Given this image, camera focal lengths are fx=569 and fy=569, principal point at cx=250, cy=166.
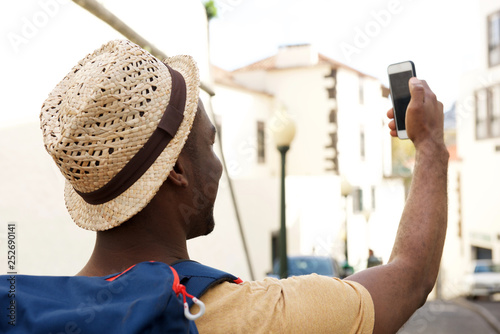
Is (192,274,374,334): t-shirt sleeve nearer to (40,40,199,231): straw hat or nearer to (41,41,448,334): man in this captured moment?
(41,41,448,334): man

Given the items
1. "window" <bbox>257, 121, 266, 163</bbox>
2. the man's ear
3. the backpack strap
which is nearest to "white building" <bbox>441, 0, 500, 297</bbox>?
"window" <bbox>257, 121, 266, 163</bbox>

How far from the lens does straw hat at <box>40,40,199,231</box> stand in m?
1.24

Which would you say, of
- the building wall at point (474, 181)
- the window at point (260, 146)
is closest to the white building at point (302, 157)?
the window at point (260, 146)

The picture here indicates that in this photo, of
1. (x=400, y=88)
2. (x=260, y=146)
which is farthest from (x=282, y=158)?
(x=260, y=146)

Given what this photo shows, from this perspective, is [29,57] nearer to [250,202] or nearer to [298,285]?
Answer: [298,285]

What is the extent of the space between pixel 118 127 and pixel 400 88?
847 mm

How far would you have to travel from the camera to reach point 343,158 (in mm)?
25391

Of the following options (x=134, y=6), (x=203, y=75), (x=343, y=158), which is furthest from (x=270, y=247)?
(x=134, y=6)

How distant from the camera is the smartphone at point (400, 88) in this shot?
5.32 feet

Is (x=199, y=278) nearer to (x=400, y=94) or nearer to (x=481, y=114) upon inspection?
(x=400, y=94)

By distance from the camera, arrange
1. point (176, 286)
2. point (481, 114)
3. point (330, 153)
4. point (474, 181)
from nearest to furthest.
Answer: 1. point (176, 286)
2. point (481, 114)
3. point (474, 181)
4. point (330, 153)

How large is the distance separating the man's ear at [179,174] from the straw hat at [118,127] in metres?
0.06

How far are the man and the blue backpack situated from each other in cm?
8

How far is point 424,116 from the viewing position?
1279mm
